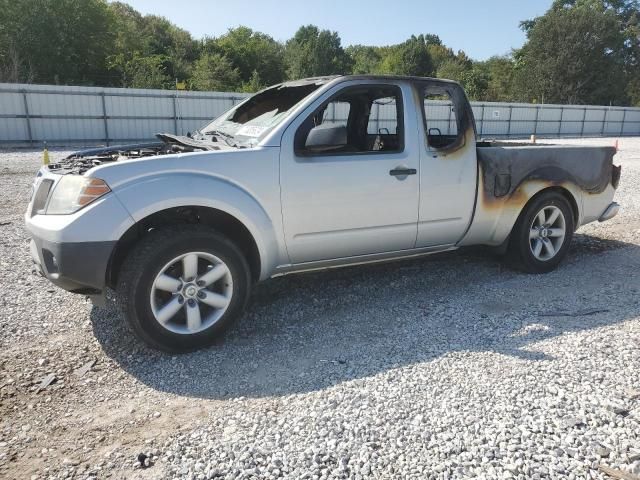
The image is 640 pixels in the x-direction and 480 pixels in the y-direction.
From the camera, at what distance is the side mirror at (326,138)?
385 cm

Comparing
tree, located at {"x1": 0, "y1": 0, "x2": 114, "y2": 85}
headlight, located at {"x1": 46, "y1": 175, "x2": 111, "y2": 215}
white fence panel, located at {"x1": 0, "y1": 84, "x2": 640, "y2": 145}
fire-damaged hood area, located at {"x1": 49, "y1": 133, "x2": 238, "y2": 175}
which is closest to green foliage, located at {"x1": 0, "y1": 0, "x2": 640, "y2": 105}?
tree, located at {"x1": 0, "y1": 0, "x2": 114, "y2": 85}

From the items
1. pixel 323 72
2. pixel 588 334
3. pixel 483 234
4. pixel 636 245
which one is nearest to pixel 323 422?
pixel 588 334

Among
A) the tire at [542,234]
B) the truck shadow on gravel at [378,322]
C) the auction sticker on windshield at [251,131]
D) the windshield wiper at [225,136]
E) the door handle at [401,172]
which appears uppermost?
the auction sticker on windshield at [251,131]

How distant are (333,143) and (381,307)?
1449mm

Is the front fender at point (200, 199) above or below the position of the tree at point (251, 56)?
below

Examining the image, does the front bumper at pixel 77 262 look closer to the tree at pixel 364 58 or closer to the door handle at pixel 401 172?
the door handle at pixel 401 172

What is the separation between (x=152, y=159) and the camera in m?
3.42

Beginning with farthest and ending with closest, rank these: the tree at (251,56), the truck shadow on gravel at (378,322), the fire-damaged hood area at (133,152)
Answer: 1. the tree at (251,56)
2. the fire-damaged hood area at (133,152)
3. the truck shadow on gravel at (378,322)

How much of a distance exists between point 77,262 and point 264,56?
60929 mm

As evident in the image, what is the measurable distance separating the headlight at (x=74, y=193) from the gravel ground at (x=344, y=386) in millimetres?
1021

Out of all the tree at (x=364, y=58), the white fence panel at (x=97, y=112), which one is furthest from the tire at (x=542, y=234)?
the tree at (x=364, y=58)

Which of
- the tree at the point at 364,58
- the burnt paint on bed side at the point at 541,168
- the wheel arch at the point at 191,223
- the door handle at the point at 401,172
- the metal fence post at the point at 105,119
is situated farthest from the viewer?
the tree at the point at 364,58

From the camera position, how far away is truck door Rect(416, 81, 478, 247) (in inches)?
172

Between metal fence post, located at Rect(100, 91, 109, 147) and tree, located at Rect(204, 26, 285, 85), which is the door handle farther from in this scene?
tree, located at Rect(204, 26, 285, 85)
